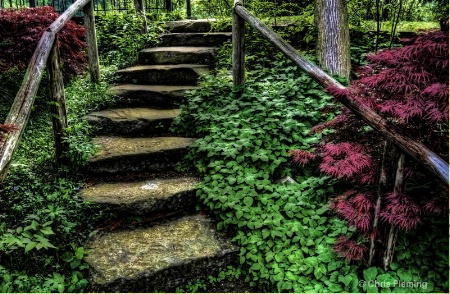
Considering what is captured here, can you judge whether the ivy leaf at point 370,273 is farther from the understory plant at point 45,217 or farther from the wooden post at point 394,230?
the understory plant at point 45,217

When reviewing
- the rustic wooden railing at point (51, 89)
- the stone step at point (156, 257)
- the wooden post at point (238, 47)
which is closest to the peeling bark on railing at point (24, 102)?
the rustic wooden railing at point (51, 89)

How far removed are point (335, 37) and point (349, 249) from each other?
369 centimetres

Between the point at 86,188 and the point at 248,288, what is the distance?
1.93 metres

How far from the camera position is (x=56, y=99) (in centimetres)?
391

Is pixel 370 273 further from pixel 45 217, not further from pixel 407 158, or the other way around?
pixel 45 217

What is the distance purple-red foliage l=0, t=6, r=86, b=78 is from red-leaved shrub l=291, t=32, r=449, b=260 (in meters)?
4.40

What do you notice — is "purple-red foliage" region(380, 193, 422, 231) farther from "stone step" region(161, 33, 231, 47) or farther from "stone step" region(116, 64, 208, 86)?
"stone step" region(161, 33, 231, 47)

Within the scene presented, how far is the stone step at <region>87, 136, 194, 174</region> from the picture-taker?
155 inches

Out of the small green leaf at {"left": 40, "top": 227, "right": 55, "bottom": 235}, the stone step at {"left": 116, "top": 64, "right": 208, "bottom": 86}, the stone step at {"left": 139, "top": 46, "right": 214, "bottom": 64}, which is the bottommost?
the small green leaf at {"left": 40, "top": 227, "right": 55, "bottom": 235}

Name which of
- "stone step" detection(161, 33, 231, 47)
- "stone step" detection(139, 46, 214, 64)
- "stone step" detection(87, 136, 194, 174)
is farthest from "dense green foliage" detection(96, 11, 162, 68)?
"stone step" detection(87, 136, 194, 174)

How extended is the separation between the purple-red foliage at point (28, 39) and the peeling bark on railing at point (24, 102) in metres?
1.57

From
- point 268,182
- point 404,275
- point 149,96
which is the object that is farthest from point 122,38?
point 404,275

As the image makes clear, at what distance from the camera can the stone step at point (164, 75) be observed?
18.5ft

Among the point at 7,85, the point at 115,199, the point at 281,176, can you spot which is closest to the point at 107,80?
the point at 7,85
